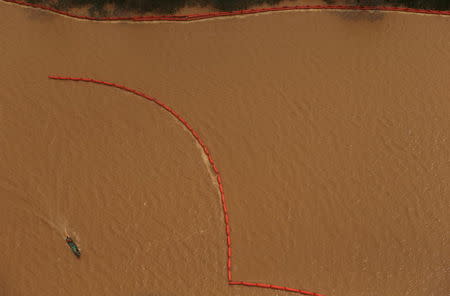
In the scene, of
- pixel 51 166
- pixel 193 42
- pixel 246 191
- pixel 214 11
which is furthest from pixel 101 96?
pixel 246 191

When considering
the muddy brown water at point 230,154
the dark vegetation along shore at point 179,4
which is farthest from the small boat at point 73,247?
the dark vegetation along shore at point 179,4

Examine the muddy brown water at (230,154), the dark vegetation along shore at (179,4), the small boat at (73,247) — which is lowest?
the small boat at (73,247)

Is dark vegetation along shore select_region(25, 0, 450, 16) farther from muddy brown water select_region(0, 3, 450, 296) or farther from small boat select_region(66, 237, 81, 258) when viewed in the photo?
small boat select_region(66, 237, 81, 258)

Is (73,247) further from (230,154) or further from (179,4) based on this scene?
(179,4)

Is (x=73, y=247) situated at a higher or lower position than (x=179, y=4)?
lower

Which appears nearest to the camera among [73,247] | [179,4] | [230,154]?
[73,247]

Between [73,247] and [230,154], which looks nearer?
[73,247]

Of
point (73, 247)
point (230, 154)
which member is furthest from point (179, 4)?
point (73, 247)

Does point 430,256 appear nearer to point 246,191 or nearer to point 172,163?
point 246,191

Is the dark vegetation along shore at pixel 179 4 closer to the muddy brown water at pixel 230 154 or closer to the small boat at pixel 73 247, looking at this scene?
the muddy brown water at pixel 230 154
